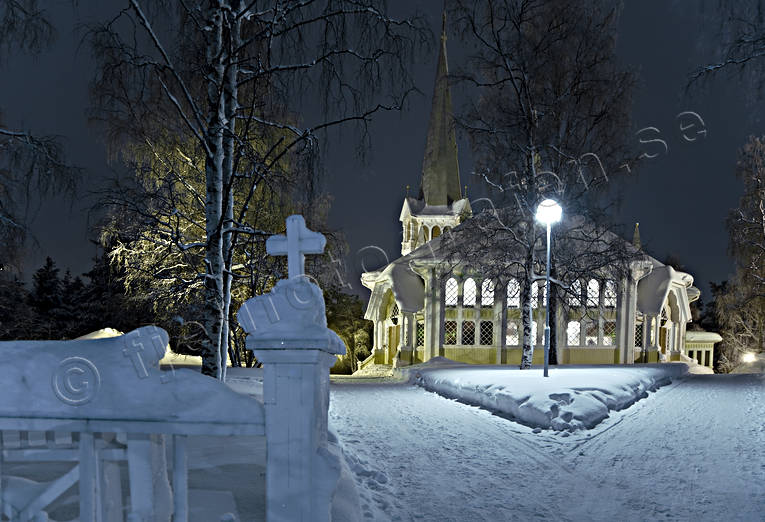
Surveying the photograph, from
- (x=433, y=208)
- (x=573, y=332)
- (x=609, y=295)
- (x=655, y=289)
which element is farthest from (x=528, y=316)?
(x=433, y=208)

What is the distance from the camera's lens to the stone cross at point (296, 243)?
3.13 meters

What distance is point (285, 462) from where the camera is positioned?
278 cm

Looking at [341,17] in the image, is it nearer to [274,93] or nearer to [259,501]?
[274,93]

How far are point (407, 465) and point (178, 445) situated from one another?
4259 millimetres

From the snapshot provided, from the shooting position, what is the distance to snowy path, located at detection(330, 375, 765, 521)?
5.01 meters

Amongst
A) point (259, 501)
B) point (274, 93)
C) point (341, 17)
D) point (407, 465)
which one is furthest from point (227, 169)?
point (259, 501)

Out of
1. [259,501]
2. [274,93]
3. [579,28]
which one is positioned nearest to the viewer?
[259,501]

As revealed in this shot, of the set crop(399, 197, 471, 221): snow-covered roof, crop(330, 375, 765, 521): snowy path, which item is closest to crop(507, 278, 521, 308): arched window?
crop(399, 197, 471, 221): snow-covered roof

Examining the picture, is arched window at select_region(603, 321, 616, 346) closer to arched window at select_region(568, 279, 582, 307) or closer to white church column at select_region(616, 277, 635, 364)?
white church column at select_region(616, 277, 635, 364)

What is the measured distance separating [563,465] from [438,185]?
25271mm

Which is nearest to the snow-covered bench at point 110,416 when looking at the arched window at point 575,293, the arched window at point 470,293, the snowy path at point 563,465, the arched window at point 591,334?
the snowy path at point 563,465

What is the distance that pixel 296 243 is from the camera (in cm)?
316

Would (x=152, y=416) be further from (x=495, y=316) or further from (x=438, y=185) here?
(x=438, y=185)

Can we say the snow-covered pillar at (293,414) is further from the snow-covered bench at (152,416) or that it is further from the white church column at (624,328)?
the white church column at (624,328)
